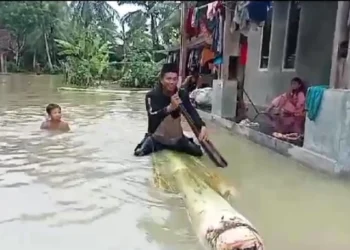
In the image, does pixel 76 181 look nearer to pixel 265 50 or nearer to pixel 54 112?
pixel 54 112

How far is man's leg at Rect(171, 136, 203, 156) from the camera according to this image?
609cm

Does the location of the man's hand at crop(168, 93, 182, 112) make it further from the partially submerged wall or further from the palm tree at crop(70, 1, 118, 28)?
the palm tree at crop(70, 1, 118, 28)

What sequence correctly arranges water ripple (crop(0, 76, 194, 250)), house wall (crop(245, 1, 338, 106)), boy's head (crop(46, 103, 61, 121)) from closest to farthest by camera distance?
water ripple (crop(0, 76, 194, 250)) → boy's head (crop(46, 103, 61, 121)) → house wall (crop(245, 1, 338, 106))

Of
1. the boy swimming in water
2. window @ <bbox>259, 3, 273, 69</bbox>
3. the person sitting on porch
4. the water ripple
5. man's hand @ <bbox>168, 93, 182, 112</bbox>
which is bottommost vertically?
the water ripple

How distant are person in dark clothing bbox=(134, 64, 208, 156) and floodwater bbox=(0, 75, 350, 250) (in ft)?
1.10

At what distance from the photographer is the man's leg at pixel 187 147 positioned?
6.09 meters

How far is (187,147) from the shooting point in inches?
243

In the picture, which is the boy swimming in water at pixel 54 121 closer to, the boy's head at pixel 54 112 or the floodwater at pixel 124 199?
the boy's head at pixel 54 112

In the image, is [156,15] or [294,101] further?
[294,101]

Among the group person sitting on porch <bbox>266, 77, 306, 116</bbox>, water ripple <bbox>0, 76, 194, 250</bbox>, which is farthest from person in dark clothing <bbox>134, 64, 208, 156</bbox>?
person sitting on porch <bbox>266, 77, 306, 116</bbox>

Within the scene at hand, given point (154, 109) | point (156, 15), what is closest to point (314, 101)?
point (154, 109)

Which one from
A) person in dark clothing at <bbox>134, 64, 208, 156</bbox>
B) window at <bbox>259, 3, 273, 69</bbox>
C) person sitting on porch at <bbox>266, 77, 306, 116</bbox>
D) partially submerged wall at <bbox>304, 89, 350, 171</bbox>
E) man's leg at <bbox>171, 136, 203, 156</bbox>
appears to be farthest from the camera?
window at <bbox>259, 3, 273, 69</bbox>

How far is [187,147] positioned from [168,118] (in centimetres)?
44

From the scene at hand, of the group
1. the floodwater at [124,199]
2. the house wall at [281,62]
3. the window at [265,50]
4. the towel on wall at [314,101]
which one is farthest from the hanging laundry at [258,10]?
the window at [265,50]
